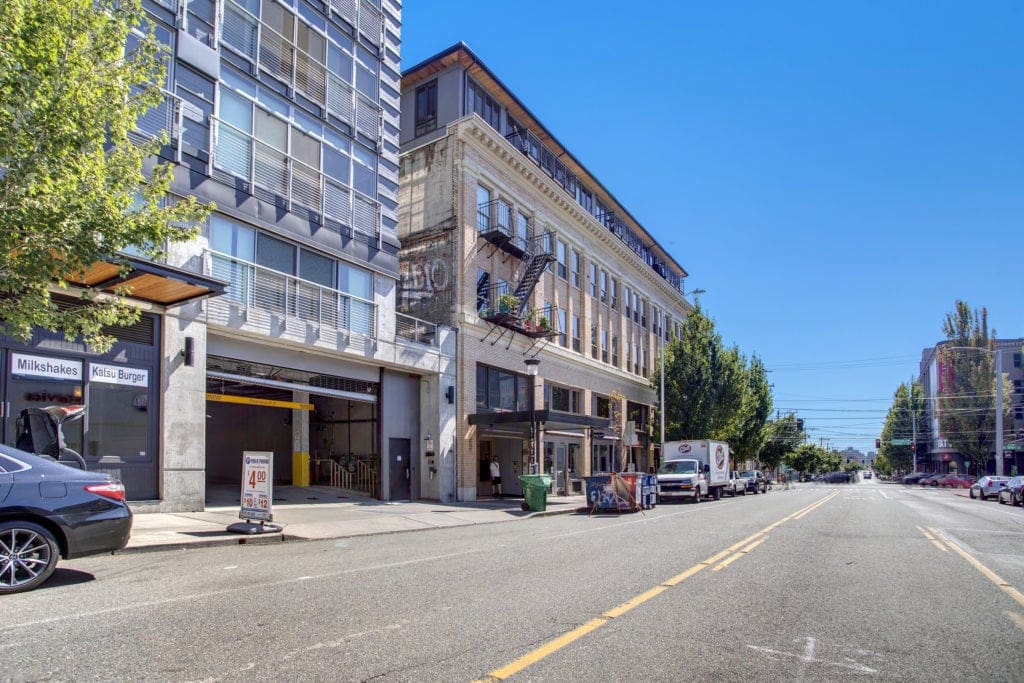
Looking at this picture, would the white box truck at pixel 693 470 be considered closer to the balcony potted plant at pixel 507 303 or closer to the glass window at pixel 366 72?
the balcony potted plant at pixel 507 303

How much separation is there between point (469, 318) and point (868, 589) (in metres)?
19.1

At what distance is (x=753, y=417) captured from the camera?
51438mm

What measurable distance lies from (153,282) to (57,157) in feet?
14.4

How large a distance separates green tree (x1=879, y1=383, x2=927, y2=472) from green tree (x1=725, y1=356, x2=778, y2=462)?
4303cm

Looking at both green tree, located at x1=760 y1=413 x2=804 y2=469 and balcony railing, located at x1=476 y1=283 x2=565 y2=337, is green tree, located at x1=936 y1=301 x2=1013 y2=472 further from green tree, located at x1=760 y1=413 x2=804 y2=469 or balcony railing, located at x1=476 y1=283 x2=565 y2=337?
balcony railing, located at x1=476 y1=283 x2=565 y2=337

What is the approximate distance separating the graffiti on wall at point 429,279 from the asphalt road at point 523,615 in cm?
1531

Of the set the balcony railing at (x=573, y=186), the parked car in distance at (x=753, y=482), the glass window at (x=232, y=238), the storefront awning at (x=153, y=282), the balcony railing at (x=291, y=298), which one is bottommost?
the parked car in distance at (x=753, y=482)

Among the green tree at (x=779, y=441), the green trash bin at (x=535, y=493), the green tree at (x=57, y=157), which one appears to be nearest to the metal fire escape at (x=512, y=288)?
the green trash bin at (x=535, y=493)

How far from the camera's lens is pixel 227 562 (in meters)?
9.61

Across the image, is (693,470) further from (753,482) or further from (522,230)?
(753,482)

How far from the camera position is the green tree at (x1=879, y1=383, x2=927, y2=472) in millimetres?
90062

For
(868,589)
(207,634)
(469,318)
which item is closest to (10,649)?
(207,634)

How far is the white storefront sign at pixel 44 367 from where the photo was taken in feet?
41.8

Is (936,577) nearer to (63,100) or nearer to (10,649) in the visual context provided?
(10,649)
